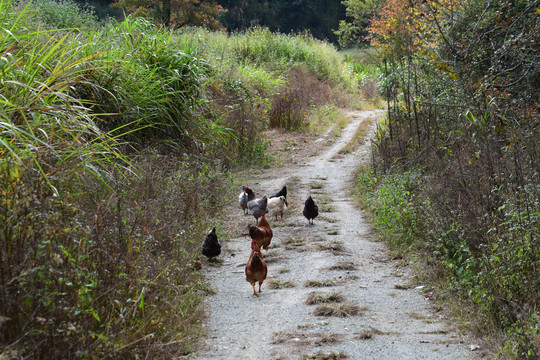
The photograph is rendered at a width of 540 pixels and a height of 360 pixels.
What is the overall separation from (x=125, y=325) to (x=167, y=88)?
600cm

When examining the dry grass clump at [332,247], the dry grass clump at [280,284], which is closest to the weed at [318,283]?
the dry grass clump at [280,284]

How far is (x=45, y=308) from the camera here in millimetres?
3088

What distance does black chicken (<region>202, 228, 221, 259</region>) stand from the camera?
6.64 metres

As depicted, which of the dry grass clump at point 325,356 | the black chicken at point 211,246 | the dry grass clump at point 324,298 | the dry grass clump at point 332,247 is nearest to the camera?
the dry grass clump at point 325,356

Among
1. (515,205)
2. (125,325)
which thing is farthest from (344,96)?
(125,325)

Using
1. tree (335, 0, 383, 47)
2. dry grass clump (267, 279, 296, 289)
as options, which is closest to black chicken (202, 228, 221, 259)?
dry grass clump (267, 279, 296, 289)

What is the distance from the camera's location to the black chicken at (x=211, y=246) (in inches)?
261

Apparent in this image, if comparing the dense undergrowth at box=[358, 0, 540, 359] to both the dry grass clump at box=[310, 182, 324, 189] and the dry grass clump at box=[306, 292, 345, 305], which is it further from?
the dry grass clump at box=[310, 182, 324, 189]

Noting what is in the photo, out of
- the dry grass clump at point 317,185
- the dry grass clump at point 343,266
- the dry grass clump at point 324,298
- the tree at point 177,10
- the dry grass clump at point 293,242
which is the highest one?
the tree at point 177,10

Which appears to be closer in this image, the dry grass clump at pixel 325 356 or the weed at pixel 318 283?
the dry grass clump at pixel 325 356

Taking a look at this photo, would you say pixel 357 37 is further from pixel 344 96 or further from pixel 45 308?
pixel 45 308

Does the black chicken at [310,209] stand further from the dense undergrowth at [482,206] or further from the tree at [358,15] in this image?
the tree at [358,15]

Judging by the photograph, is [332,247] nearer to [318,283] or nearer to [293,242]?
[293,242]

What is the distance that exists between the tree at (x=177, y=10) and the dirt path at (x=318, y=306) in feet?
58.1
